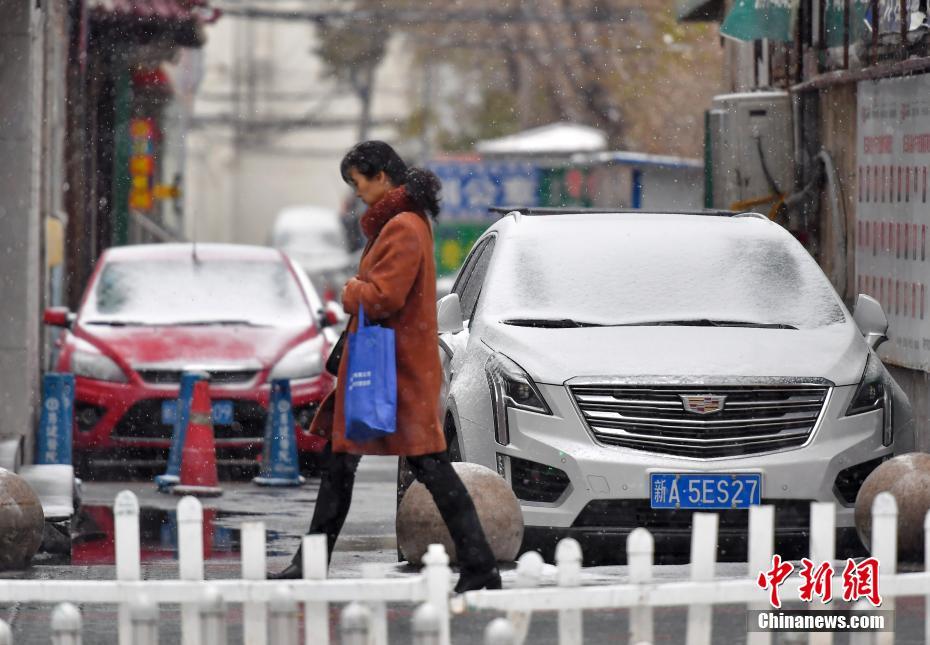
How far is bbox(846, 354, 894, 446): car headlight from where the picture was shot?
854cm

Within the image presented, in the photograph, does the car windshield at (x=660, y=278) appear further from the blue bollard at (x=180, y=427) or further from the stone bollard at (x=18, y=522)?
the blue bollard at (x=180, y=427)

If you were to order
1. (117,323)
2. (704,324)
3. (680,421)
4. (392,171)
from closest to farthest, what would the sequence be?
(392,171), (680,421), (704,324), (117,323)

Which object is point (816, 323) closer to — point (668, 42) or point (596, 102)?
point (668, 42)

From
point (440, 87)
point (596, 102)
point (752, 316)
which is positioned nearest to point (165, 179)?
point (596, 102)

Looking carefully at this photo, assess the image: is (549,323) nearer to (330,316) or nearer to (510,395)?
(510,395)

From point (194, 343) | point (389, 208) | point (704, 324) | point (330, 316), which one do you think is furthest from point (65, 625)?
point (330, 316)

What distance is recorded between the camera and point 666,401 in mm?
8305

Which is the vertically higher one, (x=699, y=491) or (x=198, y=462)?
(x=699, y=491)

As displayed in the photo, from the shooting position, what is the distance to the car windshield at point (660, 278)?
9.09 meters

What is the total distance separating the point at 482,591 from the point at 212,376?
25.1 ft

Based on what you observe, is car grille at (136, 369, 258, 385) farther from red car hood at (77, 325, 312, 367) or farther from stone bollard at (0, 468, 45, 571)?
stone bollard at (0, 468, 45, 571)

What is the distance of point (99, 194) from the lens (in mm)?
26375

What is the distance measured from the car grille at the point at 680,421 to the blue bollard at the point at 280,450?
15.6 ft

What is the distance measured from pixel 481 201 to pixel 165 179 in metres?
12.0
